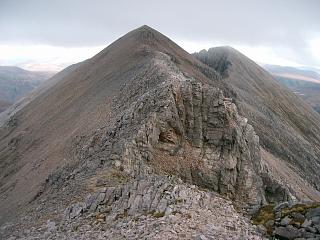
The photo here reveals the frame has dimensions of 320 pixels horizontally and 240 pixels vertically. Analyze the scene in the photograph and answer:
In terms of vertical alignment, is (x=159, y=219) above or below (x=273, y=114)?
above

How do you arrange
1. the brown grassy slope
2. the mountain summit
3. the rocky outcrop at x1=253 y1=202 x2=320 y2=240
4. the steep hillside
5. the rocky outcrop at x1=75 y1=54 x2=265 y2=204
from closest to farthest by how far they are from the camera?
1. the rocky outcrop at x1=253 y1=202 x2=320 y2=240
2. the mountain summit
3. the rocky outcrop at x1=75 y1=54 x2=265 y2=204
4. the brown grassy slope
5. the steep hillside

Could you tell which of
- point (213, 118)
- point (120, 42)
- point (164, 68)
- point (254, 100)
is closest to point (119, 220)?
point (213, 118)

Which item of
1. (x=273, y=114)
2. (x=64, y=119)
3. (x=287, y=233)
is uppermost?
(x=287, y=233)

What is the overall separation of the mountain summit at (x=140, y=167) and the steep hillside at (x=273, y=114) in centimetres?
2431

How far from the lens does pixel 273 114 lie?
127438mm

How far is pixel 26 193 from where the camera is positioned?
4688cm

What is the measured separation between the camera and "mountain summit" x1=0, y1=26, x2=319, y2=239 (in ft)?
83.6

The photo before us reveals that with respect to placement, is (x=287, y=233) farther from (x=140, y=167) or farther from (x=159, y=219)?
(x=140, y=167)

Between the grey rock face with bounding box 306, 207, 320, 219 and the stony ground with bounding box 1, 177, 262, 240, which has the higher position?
the grey rock face with bounding box 306, 207, 320, 219

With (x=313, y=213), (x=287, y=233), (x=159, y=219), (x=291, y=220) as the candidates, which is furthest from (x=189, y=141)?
(x=287, y=233)

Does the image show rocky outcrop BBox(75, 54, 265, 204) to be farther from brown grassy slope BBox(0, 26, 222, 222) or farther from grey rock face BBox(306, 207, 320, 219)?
grey rock face BBox(306, 207, 320, 219)

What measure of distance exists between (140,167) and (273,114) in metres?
96.1

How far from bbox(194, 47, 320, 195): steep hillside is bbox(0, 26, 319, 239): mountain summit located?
24.3 meters

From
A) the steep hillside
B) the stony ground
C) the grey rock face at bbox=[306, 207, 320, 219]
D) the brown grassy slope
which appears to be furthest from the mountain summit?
the steep hillside
